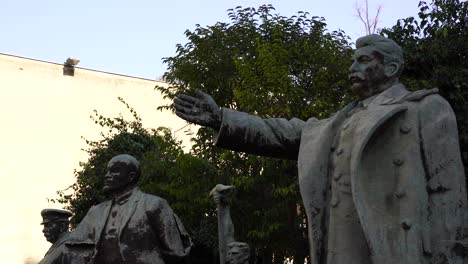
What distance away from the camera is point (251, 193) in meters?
21.5

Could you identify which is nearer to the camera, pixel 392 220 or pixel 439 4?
pixel 392 220

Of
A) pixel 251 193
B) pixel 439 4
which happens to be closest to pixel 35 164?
pixel 251 193

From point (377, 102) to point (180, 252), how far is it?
461cm

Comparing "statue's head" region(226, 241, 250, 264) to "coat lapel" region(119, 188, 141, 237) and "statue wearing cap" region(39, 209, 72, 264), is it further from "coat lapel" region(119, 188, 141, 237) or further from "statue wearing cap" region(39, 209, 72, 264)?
"coat lapel" region(119, 188, 141, 237)

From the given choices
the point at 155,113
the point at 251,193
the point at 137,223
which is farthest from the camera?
the point at 155,113

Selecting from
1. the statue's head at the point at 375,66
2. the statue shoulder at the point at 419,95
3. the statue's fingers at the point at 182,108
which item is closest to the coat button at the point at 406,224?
the statue shoulder at the point at 419,95

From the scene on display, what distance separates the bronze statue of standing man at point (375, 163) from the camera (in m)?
4.48

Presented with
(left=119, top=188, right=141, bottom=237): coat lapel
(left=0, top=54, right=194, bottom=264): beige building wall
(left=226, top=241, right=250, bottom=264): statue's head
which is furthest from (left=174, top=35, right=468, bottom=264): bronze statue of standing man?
(left=0, top=54, right=194, bottom=264): beige building wall

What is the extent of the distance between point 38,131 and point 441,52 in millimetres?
21812

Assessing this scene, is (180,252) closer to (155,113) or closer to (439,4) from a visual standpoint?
(439,4)

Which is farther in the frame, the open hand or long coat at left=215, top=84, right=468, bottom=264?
the open hand

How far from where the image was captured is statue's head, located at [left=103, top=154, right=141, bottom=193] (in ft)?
30.9

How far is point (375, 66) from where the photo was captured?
5051 mm

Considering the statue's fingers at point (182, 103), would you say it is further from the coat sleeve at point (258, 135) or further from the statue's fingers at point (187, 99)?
the coat sleeve at point (258, 135)
